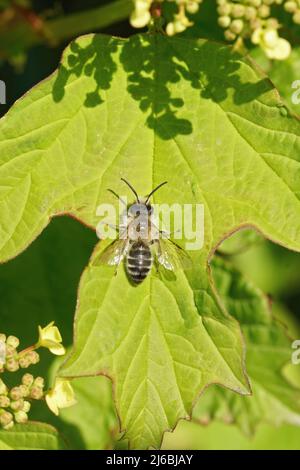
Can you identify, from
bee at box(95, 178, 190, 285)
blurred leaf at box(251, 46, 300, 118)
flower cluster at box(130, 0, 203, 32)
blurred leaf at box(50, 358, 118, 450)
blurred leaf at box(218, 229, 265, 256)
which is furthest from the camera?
blurred leaf at box(50, 358, 118, 450)

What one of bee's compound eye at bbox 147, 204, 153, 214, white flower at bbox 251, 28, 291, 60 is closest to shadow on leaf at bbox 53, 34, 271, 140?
white flower at bbox 251, 28, 291, 60

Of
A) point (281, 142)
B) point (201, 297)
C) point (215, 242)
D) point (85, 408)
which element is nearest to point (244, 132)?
point (281, 142)

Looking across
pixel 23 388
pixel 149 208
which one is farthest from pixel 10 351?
pixel 149 208

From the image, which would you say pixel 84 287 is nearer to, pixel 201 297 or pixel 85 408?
pixel 201 297

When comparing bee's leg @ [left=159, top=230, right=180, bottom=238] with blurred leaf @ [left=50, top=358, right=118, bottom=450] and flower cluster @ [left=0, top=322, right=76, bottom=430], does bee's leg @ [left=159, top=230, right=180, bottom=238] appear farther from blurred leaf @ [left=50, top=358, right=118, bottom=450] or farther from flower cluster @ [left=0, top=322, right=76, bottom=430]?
blurred leaf @ [left=50, top=358, right=118, bottom=450]

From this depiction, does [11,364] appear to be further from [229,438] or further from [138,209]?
[229,438]

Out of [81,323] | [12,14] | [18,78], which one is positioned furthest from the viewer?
[18,78]
